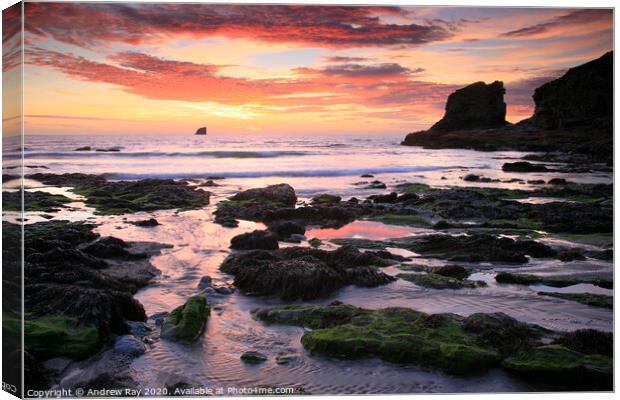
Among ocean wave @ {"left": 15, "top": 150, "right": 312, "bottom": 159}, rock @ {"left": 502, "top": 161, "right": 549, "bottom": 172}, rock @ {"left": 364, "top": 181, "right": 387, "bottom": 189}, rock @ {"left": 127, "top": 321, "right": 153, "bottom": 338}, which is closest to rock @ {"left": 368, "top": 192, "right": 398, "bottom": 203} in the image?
rock @ {"left": 364, "top": 181, "right": 387, "bottom": 189}

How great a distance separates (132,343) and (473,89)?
4.46m

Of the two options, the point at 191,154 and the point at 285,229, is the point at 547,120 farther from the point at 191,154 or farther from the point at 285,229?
the point at 191,154

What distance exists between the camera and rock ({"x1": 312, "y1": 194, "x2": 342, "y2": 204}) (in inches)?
325

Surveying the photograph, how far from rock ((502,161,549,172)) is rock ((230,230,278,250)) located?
335cm

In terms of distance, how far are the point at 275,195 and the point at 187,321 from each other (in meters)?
3.33

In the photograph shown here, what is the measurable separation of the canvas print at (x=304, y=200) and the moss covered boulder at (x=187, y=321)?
0.02 metres

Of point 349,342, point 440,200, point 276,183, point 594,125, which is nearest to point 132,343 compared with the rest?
point 349,342

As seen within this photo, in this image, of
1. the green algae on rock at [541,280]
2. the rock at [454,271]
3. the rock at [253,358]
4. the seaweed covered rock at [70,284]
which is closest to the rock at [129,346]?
the seaweed covered rock at [70,284]

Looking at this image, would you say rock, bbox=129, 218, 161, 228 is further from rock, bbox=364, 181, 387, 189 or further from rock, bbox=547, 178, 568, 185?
rock, bbox=547, 178, 568, 185

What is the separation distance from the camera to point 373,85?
688 centimetres

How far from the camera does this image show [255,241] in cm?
711

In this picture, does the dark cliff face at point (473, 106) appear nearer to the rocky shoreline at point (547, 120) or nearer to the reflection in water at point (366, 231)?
the rocky shoreline at point (547, 120)

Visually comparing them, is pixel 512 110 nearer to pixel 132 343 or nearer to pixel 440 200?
pixel 440 200

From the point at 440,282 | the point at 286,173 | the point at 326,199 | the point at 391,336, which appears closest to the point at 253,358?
the point at 391,336
